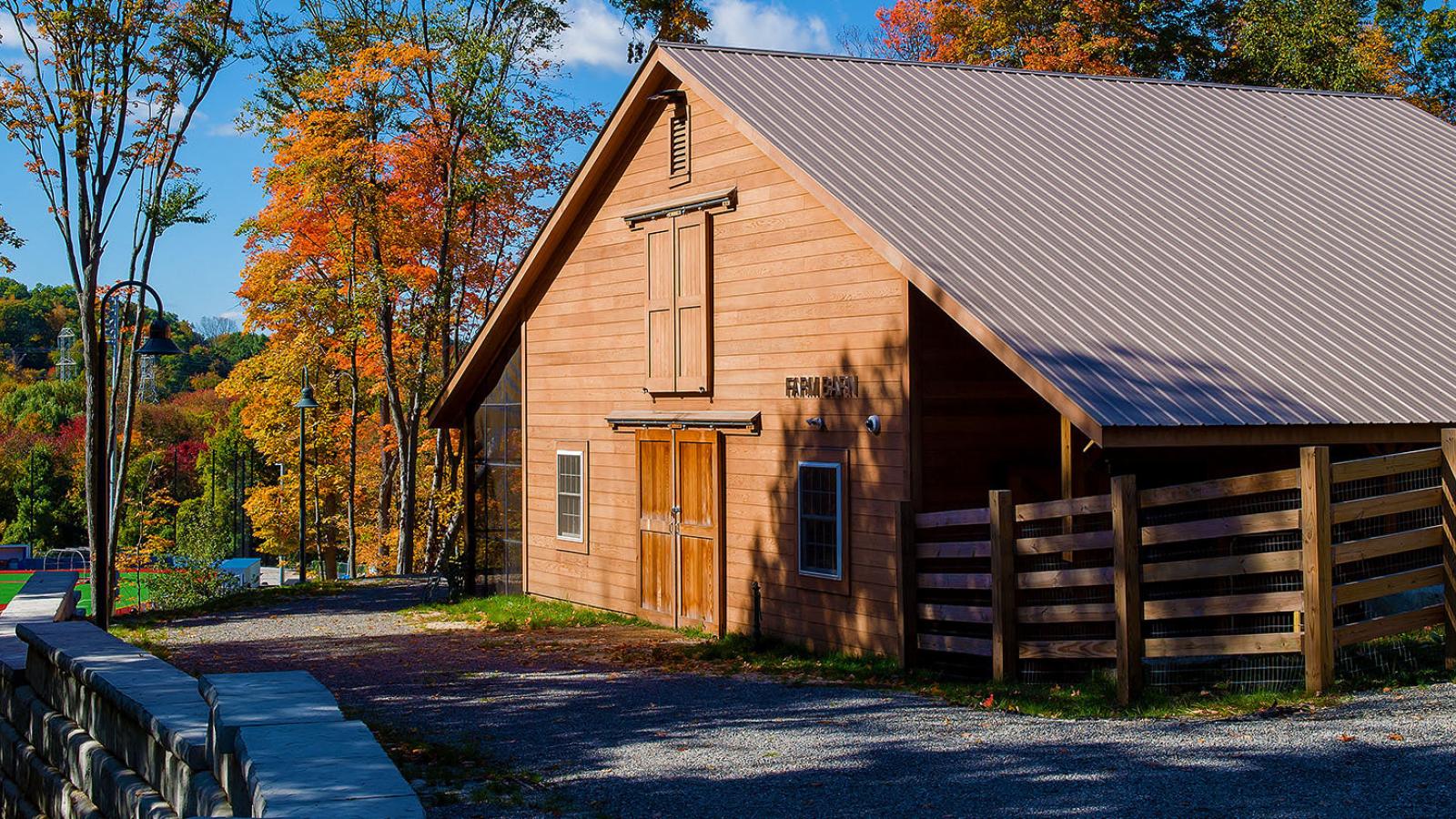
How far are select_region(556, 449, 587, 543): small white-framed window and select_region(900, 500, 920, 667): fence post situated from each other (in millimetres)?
7350

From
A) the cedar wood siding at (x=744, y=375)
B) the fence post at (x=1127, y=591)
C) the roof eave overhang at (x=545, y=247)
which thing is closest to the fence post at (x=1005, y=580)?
the fence post at (x=1127, y=591)

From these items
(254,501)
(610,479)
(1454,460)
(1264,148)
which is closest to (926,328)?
(1454,460)

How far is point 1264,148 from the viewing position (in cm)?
1856

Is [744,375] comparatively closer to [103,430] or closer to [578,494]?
[578,494]

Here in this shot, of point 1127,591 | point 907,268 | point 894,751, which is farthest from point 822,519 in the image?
point 894,751

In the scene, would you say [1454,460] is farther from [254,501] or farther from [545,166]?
[254,501]

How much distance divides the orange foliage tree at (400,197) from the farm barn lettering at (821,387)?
1771 centimetres

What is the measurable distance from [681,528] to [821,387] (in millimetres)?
3339

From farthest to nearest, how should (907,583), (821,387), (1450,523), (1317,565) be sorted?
(821,387) < (907,583) < (1450,523) < (1317,565)

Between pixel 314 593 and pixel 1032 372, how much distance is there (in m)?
18.9

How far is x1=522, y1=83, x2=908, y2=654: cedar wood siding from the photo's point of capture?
45.8 ft

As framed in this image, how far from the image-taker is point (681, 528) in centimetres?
1703

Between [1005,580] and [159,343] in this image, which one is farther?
[159,343]

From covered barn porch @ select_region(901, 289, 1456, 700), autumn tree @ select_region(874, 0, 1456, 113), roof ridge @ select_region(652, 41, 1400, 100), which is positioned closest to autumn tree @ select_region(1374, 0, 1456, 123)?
autumn tree @ select_region(874, 0, 1456, 113)
